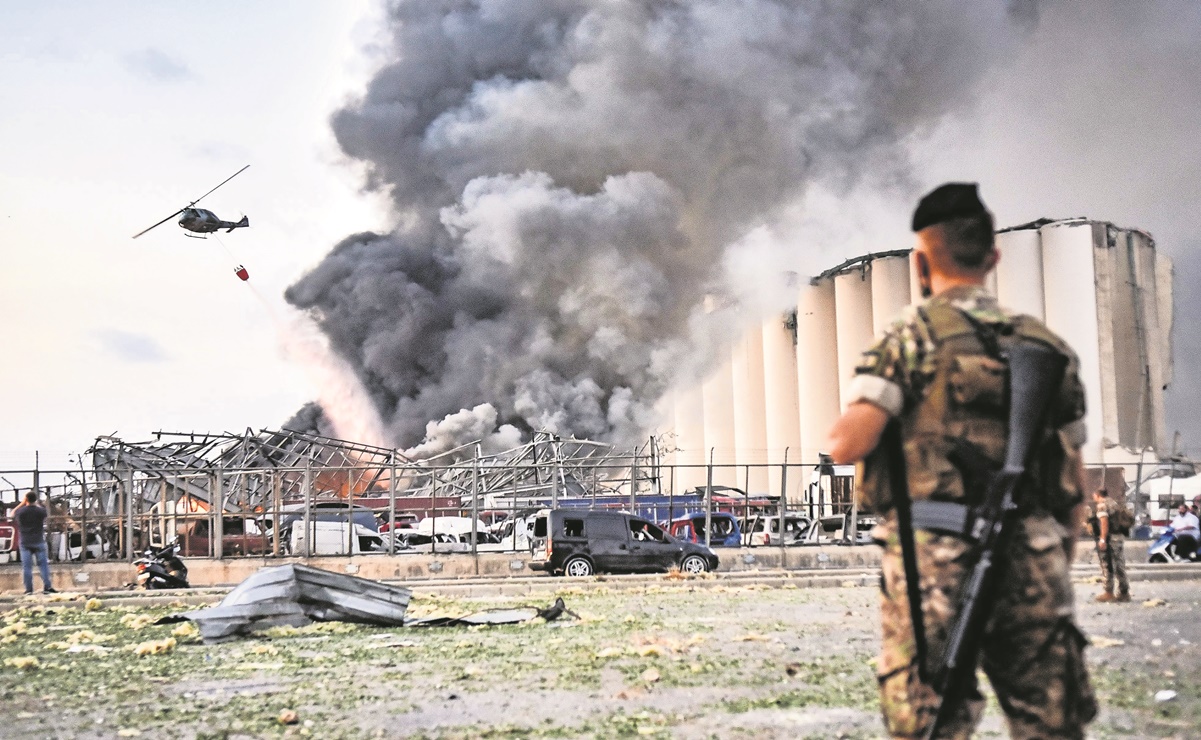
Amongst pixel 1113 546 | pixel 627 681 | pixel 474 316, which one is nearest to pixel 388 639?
pixel 627 681

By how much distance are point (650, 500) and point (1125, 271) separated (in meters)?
19.4

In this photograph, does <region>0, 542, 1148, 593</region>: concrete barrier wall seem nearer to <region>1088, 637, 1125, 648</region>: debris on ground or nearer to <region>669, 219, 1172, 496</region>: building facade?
<region>669, 219, 1172, 496</region>: building facade

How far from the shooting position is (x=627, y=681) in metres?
8.67

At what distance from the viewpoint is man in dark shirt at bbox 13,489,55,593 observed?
19781mm

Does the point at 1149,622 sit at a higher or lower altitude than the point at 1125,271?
lower

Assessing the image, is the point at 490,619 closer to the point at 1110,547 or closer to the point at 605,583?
the point at 605,583

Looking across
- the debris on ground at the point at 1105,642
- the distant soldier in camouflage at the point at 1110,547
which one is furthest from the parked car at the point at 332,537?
the debris on ground at the point at 1105,642

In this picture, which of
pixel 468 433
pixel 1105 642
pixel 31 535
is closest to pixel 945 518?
pixel 1105 642

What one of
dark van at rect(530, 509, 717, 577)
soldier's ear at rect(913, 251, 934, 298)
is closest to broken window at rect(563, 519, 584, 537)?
dark van at rect(530, 509, 717, 577)

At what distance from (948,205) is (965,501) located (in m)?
0.89

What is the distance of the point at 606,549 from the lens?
23641 millimetres

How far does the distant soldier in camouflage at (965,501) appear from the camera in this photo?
3713mm

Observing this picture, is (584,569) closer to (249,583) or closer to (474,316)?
(249,583)

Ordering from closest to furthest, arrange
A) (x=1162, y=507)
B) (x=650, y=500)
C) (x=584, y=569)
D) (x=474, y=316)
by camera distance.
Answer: (x=584, y=569) < (x=1162, y=507) < (x=650, y=500) < (x=474, y=316)
